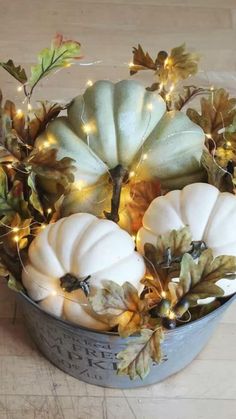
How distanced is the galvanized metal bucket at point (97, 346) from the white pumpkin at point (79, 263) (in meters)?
0.02

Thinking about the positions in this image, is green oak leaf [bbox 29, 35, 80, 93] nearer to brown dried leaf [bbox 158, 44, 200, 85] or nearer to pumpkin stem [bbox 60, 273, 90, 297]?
brown dried leaf [bbox 158, 44, 200, 85]

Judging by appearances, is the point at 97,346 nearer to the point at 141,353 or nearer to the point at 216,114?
the point at 141,353

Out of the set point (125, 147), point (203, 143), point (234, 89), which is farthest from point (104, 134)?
point (234, 89)

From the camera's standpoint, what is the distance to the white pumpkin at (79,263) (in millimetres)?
665

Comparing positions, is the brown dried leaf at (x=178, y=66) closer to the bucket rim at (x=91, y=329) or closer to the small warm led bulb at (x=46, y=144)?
the small warm led bulb at (x=46, y=144)

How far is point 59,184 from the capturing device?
2.47 feet

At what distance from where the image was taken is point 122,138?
2.49ft

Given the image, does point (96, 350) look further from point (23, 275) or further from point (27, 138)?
point (27, 138)

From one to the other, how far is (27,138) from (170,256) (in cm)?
27

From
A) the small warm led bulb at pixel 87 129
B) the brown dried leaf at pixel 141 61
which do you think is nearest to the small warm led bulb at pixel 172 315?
the small warm led bulb at pixel 87 129

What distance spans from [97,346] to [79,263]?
0.33ft

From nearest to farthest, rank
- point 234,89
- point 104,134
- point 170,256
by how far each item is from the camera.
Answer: point 170,256 < point 104,134 < point 234,89

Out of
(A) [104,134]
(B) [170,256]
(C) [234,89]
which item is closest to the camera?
(B) [170,256]

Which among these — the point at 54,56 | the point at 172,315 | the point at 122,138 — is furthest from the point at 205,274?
the point at 54,56
